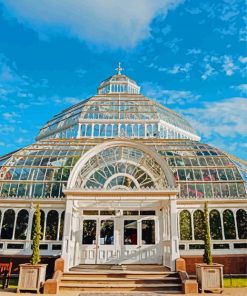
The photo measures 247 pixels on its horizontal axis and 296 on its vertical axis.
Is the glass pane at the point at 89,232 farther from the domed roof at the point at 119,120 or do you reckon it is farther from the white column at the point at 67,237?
the domed roof at the point at 119,120

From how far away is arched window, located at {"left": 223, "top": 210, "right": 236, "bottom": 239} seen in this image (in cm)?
1496

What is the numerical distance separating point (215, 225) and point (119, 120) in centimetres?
1095

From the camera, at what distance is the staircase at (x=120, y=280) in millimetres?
11250

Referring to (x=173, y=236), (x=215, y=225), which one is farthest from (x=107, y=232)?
(x=215, y=225)

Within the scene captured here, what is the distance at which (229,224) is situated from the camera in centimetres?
1517

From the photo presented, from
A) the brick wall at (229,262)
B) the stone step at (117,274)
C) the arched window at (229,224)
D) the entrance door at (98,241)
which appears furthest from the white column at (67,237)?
the arched window at (229,224)

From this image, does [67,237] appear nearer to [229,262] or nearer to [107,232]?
[107,232]

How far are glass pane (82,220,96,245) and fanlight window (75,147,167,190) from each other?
193cm

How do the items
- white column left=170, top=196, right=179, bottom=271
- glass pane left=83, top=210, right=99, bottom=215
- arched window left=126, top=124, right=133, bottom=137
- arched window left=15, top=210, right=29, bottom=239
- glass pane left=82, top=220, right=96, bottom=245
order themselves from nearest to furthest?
white column left=170, top=196, right=179, bottom=271 < arched window left=15, top=210, right=29, bottom=239 < glass pane left=82, top=220, right=96, bottom=245 < glass pane left=83, top=210, right=99, bottom=215 < arched window left=126, top=124, right=133, bottom=137

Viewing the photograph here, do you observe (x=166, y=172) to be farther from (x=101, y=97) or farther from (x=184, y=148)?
(x=101, y=97)

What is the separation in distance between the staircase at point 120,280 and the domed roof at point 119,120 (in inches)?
465

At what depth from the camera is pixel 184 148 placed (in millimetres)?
17875

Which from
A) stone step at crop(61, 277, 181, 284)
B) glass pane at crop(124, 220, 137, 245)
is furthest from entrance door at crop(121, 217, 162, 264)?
stone step at crop(61, 277, 181, 284)

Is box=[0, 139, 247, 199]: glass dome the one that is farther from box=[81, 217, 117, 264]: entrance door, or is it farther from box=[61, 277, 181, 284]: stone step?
box=[61, 277, 181, 284]: stone step
